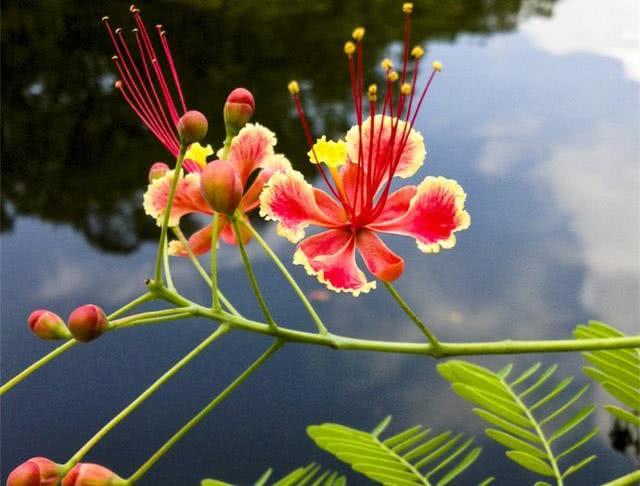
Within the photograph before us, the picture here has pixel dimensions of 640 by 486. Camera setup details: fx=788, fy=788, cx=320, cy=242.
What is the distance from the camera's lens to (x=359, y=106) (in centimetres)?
59

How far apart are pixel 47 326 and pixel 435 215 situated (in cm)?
29

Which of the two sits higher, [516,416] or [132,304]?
[132,304]

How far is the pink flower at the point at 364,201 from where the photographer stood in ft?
1.92

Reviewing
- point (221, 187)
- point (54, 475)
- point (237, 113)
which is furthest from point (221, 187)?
point (54, 475)

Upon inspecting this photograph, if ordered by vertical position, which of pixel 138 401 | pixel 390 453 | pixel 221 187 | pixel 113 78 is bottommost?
pixel 113 78

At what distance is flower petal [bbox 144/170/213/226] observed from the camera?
0.62m

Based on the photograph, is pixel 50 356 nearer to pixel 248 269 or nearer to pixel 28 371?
pixel 28 371

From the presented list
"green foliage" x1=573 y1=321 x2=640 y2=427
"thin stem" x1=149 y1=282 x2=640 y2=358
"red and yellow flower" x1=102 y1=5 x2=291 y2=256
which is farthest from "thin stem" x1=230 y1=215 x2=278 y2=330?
"green foliage" x1=573 y1=321 x2=640 y2=427

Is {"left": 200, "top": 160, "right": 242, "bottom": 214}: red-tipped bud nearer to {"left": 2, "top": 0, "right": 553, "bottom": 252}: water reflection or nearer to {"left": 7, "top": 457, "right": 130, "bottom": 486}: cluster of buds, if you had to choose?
{"left": 7, "top": 457, "right": 130, "bottom": 486}: cluster of buds

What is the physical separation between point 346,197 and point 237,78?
14.7ft

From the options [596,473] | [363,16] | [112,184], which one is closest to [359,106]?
[596,473]

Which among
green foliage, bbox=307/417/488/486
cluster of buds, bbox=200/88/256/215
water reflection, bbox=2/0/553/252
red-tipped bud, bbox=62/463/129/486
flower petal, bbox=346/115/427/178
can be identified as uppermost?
cluster of buds, bbox=200/88/256/215

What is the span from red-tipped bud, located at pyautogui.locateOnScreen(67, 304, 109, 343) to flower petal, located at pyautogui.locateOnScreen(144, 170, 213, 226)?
6.0 inches

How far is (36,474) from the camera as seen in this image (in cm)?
49
